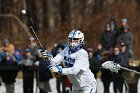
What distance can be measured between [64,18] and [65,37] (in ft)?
23.6

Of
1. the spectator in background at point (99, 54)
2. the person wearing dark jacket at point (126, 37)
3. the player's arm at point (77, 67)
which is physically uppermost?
the person wearing dark jacket at point (126, 37)

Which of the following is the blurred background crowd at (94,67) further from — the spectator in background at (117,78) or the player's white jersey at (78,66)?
the player's white jersey at (78,66)

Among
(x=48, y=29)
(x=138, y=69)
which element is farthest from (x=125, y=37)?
(x=48, y=29)

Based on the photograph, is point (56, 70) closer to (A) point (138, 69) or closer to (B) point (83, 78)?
(B) point (83, 78)

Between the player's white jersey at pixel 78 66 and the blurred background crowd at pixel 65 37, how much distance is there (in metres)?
3.44

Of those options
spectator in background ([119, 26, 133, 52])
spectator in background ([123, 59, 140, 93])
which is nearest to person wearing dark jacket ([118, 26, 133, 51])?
spectator in background ([119, 26, 133, 52])

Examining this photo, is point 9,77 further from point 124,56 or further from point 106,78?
point 124,56

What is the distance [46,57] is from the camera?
11.4 metres

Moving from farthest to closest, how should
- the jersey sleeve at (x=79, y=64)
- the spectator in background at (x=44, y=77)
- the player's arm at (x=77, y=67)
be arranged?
the spectator in background at (x=44, y=77) < the jersey sleeve at (x=79, y=64) < the player's arm at (x=77, y=67)

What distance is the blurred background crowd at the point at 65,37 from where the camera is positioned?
50.4 feet

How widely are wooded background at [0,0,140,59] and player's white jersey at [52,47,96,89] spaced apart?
12950mm

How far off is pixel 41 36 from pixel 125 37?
47.8ft

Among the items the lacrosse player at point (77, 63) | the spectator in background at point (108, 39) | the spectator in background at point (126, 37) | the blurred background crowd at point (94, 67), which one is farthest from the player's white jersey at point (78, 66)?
the spectator in background at point (108, 39)

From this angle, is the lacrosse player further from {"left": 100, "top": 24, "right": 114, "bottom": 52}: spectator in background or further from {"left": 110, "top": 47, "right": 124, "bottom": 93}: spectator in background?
{"left": 100, "top": 24, "right": 114, "bottom": 52}: spectator in background
